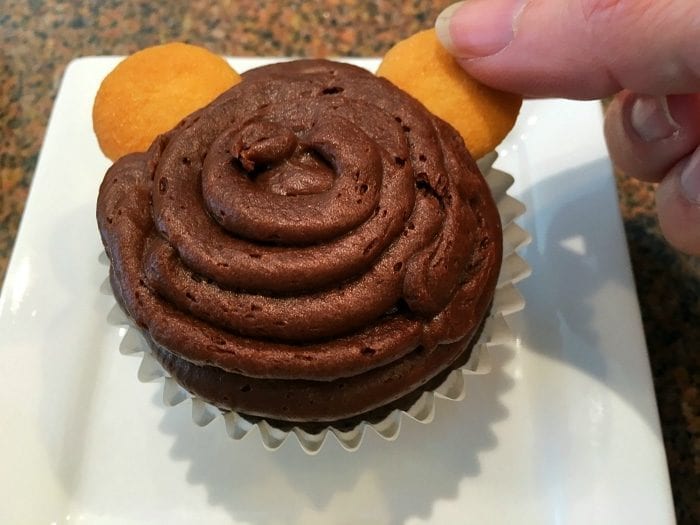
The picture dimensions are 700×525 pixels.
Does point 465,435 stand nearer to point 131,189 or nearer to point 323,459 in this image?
point 323,459

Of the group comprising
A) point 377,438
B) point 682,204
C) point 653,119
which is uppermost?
point 653,119

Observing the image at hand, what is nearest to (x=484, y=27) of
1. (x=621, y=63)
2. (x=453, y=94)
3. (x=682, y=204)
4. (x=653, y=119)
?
(x=453, y=94)

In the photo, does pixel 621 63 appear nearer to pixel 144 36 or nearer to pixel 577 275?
pixel 577 275

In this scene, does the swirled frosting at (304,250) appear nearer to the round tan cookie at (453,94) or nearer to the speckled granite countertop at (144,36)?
the round tan cookie at (453,94)

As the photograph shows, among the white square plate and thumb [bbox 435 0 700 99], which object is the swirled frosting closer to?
thumb [bbox 435 0 700 99]

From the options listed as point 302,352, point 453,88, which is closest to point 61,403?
point 302,352

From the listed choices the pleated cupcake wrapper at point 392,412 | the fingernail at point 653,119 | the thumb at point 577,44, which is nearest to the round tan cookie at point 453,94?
the thumb at point 577,44
